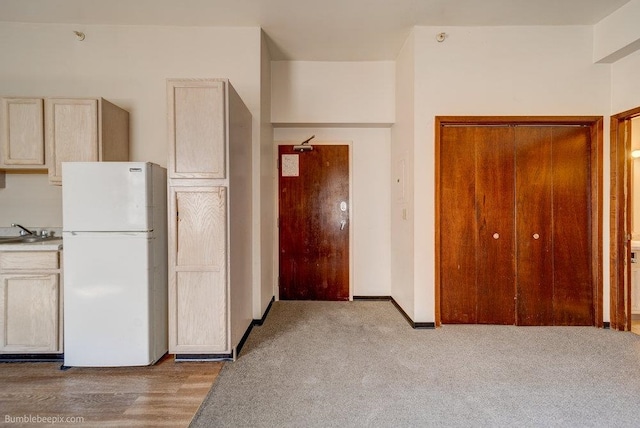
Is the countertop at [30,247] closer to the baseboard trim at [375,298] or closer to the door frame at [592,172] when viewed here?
the baseboard trim at [375,298]

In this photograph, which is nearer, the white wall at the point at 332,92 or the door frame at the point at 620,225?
the door frame at the point at 620,225

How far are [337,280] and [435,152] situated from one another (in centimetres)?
193

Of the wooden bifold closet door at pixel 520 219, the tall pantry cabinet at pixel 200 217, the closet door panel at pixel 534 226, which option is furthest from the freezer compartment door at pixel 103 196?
the closet door panel at pixel 534 226

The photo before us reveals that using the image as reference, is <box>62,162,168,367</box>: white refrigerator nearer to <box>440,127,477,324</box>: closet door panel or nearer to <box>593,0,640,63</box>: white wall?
<box>440,127,477,324</box>: closet door panel

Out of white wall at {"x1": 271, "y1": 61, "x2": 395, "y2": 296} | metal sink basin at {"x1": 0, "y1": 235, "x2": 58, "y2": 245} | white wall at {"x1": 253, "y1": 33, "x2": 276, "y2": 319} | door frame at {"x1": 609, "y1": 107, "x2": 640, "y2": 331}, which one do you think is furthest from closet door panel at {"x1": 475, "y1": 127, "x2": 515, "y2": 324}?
metal sink basin at {"x1": 0, "y1": 235, "x2": 58, "y2": 245}

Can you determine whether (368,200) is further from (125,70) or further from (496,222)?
(125,70)

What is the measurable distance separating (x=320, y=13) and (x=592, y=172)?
2974 mm

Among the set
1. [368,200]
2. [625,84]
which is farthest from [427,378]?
[625,84]

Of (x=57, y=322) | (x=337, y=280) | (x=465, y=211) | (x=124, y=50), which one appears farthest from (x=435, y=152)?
(x=57, y=322)

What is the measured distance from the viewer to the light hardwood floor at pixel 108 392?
1.64 m

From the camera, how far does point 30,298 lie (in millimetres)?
2162

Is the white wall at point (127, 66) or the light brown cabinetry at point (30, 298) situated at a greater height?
the white wall at point (127, 66)

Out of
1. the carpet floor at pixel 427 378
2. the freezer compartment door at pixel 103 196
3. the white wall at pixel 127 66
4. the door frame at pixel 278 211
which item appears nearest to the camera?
the carpet floor at pixel 427 378

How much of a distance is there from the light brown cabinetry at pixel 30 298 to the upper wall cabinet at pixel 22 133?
80 centimetres
